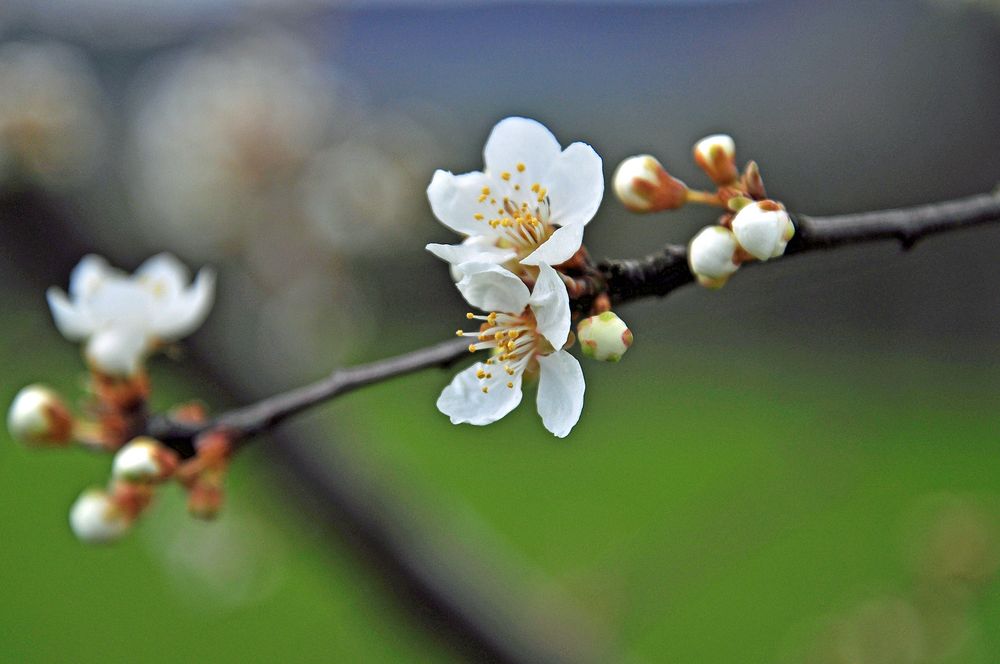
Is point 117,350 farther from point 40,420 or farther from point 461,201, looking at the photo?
point 461,201

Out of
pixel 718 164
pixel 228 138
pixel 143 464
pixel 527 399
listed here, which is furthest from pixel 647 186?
pixel 228 138

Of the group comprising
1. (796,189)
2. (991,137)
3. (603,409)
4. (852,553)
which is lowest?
(603,409)

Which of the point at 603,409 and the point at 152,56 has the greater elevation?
the point at 152,56

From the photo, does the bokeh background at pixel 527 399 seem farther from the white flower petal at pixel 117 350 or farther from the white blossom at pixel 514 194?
the white blossom at pixel 514 194

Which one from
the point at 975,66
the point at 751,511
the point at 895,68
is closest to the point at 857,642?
the point at 751,511

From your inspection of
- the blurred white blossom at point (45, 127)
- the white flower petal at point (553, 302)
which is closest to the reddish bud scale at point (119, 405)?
the white flower petal at point (553, 302)

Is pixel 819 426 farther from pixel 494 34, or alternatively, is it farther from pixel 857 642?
pixel 494 34
